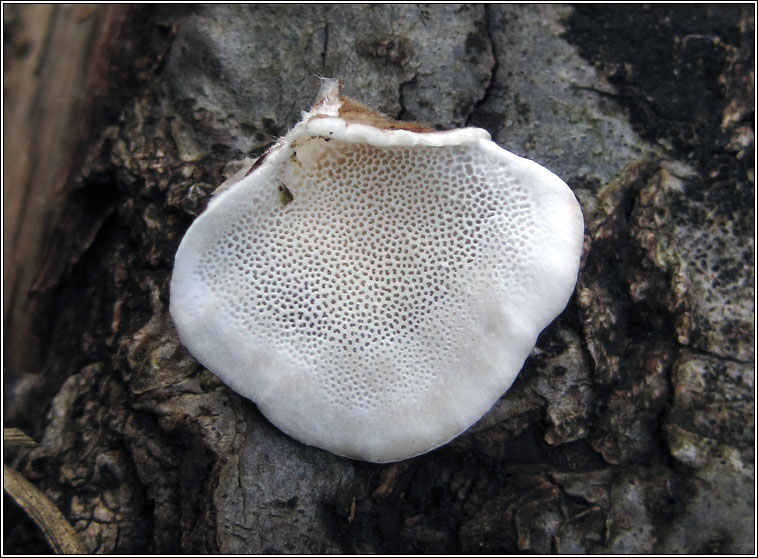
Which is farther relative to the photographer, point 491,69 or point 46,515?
point 491,69

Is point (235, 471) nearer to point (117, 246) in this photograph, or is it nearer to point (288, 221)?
point (288, 221)

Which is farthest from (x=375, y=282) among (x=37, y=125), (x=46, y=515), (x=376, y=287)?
(x=37, y=125)

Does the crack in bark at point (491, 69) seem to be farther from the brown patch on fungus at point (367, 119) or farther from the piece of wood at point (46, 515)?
the piece of wood at point (46, 515)

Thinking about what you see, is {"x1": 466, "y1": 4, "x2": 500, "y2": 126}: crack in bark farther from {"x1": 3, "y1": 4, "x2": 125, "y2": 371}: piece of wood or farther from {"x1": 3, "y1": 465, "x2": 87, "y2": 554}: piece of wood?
{"x1": 3, "y1": 465, "x2": 87, "y2": 554}: piece of wood

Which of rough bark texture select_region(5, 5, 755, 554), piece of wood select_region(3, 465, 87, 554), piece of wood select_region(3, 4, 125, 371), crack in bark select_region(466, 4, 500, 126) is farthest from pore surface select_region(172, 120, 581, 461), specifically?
piece of wood select_region(3, 4, 125, 371)

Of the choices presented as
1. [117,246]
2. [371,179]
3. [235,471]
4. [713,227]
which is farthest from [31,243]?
[713,227]

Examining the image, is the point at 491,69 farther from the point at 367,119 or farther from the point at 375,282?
the point at 375,282
